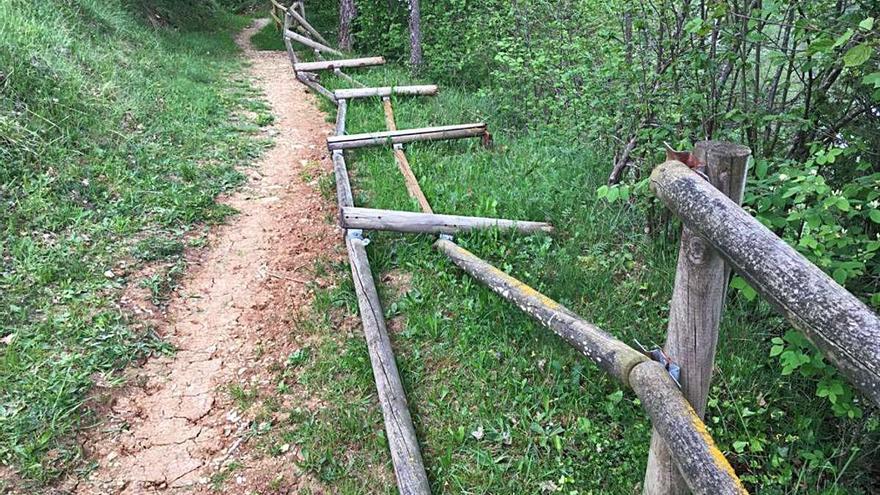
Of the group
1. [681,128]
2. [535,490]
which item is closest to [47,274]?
[535,490]

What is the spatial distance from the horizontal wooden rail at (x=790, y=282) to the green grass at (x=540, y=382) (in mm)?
1642

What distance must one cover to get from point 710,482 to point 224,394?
3.24 m

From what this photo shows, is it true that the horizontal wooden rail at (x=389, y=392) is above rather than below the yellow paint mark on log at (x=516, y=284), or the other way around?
below

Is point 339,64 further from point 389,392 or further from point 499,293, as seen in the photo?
point 389,392

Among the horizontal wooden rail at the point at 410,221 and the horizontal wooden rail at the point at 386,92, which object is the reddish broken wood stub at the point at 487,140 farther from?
the horizontal wooden rail at the point at 410,221

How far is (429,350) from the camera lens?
422 cm

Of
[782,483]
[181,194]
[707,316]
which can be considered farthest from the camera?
[181,194]

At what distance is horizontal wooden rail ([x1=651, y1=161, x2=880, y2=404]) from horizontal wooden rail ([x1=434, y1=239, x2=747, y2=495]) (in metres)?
0.65

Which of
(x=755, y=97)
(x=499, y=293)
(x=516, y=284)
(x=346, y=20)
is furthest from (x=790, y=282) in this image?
(x=346, y=20)

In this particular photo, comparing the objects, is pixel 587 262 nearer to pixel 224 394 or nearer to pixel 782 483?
pixel 782 483

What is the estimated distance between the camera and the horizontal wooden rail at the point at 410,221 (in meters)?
5.33

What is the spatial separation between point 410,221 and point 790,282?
158 inches

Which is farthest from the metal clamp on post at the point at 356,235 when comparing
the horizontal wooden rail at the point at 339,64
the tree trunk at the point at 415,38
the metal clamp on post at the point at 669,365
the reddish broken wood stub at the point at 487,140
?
the horizontal wooden rail at the point at 339,64

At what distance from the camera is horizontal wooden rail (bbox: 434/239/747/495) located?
2016 millimetres
